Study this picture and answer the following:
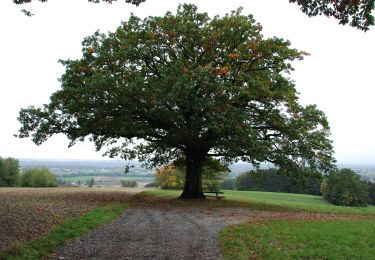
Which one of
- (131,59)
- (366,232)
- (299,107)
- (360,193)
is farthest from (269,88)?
(360,193)

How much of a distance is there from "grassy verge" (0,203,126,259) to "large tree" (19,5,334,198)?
7.52 metres

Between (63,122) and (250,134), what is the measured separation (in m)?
12.4

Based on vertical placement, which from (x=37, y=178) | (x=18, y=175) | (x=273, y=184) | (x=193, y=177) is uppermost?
(x=273, y=184)

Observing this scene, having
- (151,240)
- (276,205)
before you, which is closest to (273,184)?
(276,205)

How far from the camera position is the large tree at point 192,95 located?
67.6 ft

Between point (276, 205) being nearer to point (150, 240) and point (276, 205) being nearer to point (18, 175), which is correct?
point (150, 240)

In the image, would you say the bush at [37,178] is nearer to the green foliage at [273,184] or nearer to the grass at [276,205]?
the green foliage at [273,184]

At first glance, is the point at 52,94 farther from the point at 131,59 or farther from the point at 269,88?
the point at 269,88

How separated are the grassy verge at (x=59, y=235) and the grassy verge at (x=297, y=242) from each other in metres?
4.34

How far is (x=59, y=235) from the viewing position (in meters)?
10.4

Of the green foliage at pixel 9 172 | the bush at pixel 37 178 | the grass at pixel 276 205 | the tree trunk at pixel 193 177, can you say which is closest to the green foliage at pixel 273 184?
the bush at pixel 37 178

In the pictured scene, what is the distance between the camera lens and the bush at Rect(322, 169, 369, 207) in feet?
178

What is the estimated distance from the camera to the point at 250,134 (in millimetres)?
20609

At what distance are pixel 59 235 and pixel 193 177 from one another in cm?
1630
